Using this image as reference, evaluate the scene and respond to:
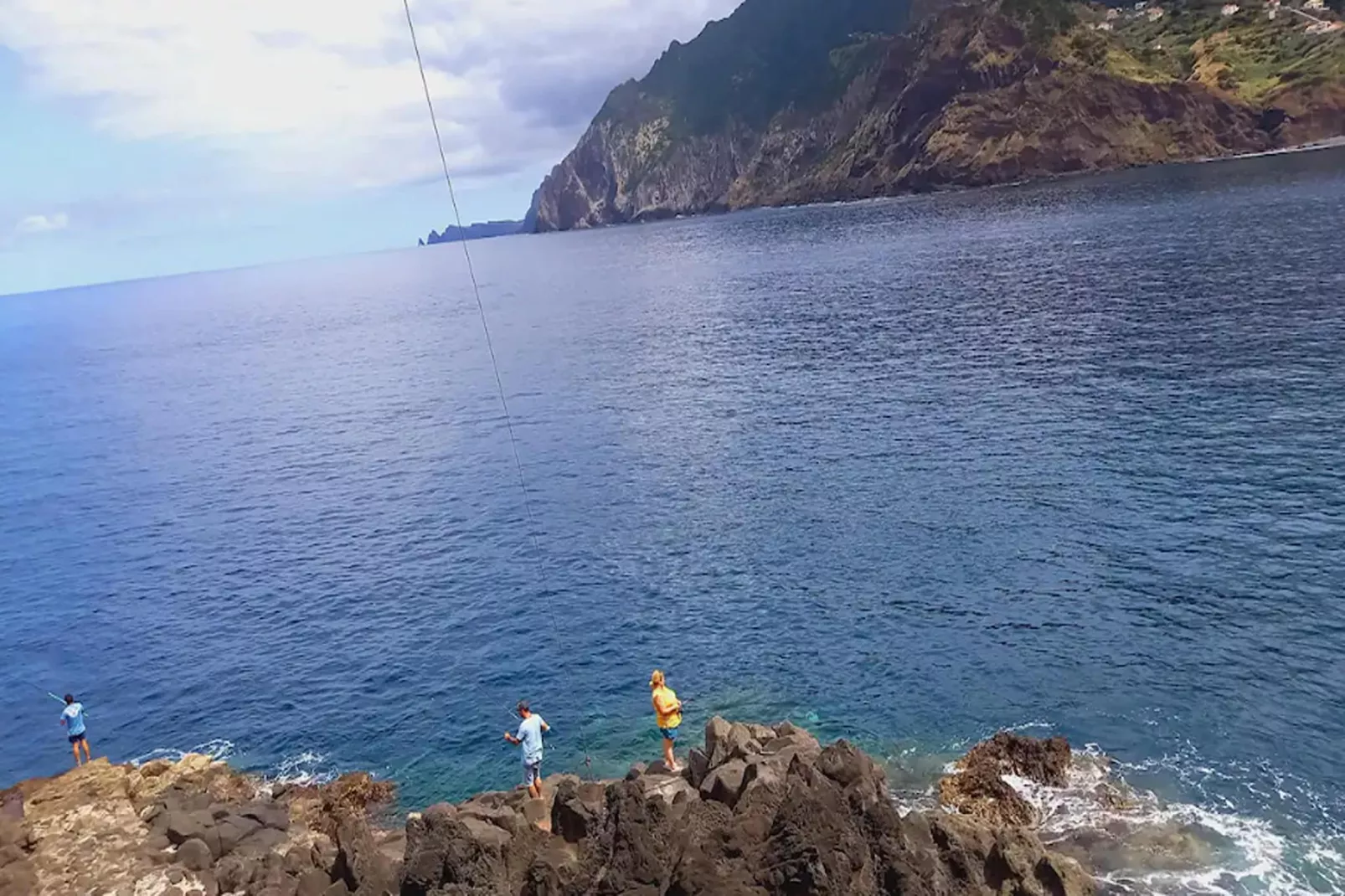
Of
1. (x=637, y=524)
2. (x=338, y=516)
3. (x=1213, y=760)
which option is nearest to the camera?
(x=1213, y=760)

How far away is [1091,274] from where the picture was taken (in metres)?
101

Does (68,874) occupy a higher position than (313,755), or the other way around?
(68,874)

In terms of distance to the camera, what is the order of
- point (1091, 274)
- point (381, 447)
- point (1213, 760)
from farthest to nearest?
point (1091, 274) < point (381, 447) < point (1213, 760)

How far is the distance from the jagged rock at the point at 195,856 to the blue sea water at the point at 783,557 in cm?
659

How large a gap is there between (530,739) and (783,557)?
20.6 m

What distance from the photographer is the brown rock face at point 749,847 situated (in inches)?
776

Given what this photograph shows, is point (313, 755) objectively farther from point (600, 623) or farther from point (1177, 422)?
point (1177, 422)

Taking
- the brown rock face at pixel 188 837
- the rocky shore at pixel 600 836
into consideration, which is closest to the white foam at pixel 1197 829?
the rocky shore at pixel 600 836

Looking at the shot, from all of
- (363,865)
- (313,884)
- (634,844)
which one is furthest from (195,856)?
(634,844)

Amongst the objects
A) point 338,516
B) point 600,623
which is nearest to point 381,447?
point 338,516

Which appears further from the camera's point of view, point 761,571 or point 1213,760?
point 761,571

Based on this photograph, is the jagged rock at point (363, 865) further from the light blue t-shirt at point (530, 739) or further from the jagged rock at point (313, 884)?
the light blue t-shirt at point (530, 739)

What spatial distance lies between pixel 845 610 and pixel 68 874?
2766cm

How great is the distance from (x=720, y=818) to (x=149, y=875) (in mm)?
15761
